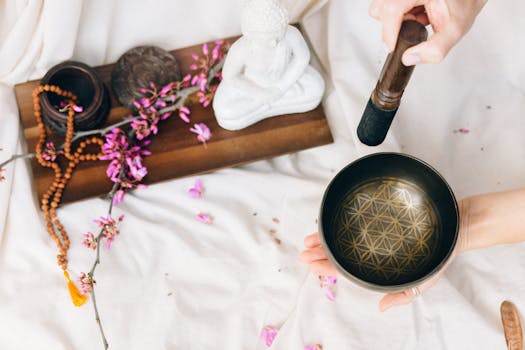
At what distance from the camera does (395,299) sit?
2.80 feet

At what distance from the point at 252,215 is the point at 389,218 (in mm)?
254

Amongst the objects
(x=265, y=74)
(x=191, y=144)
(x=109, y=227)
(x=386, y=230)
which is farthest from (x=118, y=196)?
(x=386, y=230)

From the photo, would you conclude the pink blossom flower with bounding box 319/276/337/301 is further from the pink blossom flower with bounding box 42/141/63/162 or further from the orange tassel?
the pink blossom flower with bounding box 42/141/63/162

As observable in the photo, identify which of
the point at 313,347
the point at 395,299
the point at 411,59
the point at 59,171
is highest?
the point at 411,59

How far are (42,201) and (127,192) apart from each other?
15cm

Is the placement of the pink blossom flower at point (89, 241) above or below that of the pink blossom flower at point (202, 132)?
below

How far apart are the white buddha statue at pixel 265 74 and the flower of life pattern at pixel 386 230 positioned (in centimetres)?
22

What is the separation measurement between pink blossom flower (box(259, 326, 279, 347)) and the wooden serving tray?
0.97 feet

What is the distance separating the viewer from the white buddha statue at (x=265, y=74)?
756 millimetres

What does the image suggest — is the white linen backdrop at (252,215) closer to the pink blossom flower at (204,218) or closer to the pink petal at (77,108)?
the pink blossom flower at (204,218)

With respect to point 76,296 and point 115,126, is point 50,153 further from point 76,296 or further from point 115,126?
point 76,296

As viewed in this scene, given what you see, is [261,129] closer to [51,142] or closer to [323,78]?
[323,78]

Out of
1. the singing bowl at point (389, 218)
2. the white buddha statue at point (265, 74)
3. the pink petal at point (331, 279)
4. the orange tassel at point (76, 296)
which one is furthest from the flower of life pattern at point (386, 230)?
the orange tassel at point (76, 296)

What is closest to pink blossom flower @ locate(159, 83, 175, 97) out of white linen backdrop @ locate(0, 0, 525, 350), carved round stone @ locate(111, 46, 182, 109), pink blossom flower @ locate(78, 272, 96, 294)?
carved round stone @ locate(111, 46, 182, 109)
